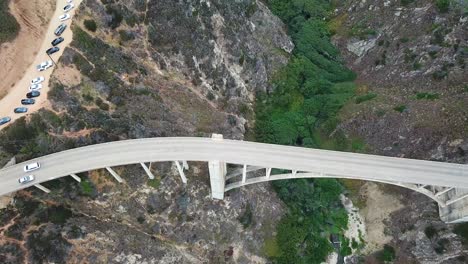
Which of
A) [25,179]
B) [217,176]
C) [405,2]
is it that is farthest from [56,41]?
[405,2]

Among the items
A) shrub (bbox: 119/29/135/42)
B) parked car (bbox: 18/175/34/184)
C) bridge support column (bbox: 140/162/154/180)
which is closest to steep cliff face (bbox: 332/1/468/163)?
bridge support column (bbox: 140/162/154/180)

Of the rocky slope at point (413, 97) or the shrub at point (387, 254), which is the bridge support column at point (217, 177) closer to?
the rocky slope at point (413, 97)

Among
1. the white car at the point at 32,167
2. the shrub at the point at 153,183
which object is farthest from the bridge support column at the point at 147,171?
the white car at the point at 32,167

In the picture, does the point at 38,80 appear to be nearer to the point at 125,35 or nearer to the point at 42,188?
the point at 125,35

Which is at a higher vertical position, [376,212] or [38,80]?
[38,80]

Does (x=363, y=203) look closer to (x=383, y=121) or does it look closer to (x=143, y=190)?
(x=383, y=121)
